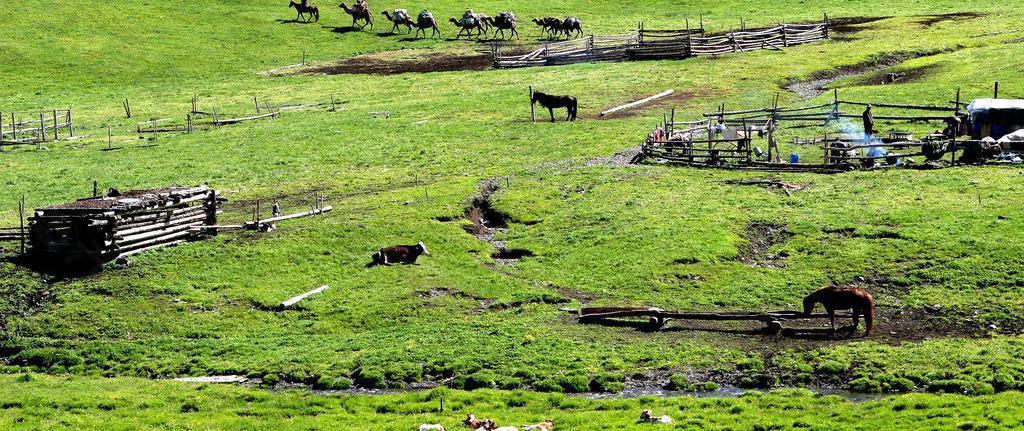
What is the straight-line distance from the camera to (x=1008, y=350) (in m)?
30.9

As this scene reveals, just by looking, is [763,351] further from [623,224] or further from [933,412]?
[623,224]

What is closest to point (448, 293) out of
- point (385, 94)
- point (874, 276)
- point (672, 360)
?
point (672, 360)

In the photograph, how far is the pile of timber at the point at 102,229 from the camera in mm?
39344

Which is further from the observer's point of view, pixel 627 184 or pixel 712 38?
pixel 712 38

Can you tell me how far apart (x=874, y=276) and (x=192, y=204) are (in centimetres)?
2495

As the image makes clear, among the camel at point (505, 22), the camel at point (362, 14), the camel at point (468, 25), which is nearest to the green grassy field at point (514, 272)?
the camel at point (505, 22)

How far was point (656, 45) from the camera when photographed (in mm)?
87688

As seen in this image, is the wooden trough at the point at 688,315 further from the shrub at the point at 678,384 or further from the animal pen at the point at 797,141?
the animal pen at the point at 797,141

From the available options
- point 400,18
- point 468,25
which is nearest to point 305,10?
point 400,18

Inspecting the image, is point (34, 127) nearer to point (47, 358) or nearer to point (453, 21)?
point (47, 358)

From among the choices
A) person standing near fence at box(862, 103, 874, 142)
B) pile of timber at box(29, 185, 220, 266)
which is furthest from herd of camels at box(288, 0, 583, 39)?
pile of timber at box(29, 185, 220, 266)

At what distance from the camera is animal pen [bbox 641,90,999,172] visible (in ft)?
169

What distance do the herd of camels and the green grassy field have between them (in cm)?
2353

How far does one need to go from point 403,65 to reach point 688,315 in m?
58.0
